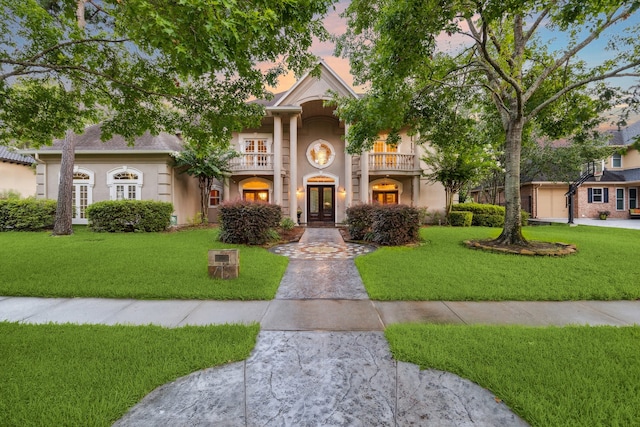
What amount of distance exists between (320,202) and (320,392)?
15.6 metres

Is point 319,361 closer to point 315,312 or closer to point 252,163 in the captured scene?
point 315,312

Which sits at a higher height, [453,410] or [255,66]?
[255,66]

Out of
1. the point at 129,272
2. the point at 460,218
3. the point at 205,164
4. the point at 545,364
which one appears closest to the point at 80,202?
the point at 205,164

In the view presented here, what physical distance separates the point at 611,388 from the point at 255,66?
315 inches

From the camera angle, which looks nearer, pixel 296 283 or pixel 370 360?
pixel 370 360

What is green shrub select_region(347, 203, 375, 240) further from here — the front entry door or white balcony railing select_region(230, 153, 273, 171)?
white balcony railing select_region(230, 153, 273, 171)

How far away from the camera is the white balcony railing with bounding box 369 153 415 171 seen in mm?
16391

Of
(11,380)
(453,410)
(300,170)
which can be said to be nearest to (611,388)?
(453,410)

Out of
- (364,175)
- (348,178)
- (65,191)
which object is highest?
(364,175)

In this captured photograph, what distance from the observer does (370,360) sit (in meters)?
2.70

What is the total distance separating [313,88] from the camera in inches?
623

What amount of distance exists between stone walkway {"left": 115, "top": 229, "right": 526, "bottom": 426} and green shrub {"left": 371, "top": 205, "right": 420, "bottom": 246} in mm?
6275

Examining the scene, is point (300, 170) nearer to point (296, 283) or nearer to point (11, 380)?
point (296, 283)

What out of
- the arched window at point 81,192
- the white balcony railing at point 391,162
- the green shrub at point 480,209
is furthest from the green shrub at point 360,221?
the arched window at point 81,192
